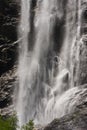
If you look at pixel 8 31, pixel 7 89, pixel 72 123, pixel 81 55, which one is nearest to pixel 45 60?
pixel 7 89

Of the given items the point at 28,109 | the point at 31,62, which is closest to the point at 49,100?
the point at 28,109

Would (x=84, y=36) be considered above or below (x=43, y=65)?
above

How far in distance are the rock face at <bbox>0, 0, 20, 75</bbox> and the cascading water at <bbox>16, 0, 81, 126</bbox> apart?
0.84m

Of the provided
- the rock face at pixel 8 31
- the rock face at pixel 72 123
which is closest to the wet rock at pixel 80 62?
the rock face at pixel 8 31

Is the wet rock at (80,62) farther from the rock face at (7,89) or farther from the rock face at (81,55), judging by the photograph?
the rock face at (7,89)

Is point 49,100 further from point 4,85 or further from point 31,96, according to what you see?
point 4,85

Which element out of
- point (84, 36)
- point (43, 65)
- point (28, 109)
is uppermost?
point (84, 36)

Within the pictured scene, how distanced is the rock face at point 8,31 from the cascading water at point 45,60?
2.76 feet

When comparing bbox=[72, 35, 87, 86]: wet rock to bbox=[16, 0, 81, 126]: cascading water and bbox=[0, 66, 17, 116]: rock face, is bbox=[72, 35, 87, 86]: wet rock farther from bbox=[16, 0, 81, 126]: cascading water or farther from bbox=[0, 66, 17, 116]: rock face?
bbox=[0, 66, 17, 116]: rock face

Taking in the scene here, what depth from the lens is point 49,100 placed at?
3822 centimetres

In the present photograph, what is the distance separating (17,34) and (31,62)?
417 cm

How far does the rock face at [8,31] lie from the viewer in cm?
4469

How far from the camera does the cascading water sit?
→ 38312 mm

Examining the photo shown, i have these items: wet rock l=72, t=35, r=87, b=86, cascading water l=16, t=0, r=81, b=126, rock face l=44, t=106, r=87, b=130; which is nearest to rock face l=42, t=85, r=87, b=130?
rock face l=44, t=106, r=87, b=130
